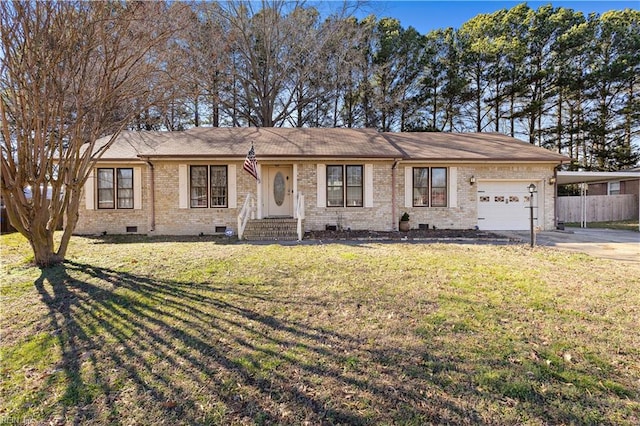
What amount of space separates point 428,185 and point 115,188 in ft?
40.6

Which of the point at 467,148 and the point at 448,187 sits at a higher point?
the point at 467,148

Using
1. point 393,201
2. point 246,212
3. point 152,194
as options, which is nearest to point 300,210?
point 246,212

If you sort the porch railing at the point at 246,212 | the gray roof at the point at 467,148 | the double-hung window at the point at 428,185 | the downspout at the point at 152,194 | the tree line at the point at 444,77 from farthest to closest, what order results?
the tree line at the point at 444,77
the double-hung window at the point at 428,185
the gray roof at the point at 467,148
the downspout at the point at 152,194
the porch railing at the point at 246,212

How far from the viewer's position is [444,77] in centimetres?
2364

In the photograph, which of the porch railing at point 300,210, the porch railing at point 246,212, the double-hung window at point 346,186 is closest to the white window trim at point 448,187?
the double-hung window at point 346,186

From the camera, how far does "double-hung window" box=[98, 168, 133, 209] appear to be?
1187 centimetres

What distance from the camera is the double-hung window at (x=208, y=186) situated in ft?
38.0

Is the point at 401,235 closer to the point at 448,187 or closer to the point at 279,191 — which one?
Answer: the point at 448,187

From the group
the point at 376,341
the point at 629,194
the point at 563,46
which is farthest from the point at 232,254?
the point at 563,46

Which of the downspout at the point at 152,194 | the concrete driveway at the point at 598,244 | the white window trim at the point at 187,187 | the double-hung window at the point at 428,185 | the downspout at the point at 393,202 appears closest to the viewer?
the concrete driveway at the point at 598,244

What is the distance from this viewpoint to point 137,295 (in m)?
4.49

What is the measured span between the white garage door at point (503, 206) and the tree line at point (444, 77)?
12.2 meters

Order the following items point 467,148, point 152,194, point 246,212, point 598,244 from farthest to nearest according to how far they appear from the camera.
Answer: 1. point 467,148
2. point 152,194
3. point 246,212
4. point 598,244

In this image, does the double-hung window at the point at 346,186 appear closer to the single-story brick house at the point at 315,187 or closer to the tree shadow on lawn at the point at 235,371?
the single-story brick house at the point at 315,187
